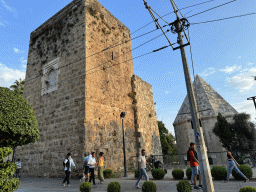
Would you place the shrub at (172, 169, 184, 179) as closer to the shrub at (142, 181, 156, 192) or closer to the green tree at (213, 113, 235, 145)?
the shrub at (142, 181, 156, 192)

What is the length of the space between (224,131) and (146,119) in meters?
6.88

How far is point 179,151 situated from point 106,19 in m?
15.5

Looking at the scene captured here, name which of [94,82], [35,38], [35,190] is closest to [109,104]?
[94,82]

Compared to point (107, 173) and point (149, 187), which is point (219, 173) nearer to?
point (149, 187)

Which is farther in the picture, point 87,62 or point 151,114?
point 151,114

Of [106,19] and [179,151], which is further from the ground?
[106,19]

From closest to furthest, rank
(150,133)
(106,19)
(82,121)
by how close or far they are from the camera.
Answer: (82,121) → (106,19) → (150,133)

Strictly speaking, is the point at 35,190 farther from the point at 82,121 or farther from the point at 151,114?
the point at 151,114

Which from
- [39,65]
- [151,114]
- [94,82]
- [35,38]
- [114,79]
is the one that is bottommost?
[151,114]

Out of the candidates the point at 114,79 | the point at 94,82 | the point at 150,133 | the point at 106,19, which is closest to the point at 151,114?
the point at 150,133

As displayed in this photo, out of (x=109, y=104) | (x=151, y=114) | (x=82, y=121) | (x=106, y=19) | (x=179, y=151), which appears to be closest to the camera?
(x=82, y=121)

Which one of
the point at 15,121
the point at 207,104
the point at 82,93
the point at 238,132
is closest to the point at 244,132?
the point at 238,132

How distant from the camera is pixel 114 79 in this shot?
13062mm

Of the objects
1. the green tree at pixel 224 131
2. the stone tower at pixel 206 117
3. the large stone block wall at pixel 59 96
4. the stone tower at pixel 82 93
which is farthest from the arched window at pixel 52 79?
the green tree at pixel 224 131
